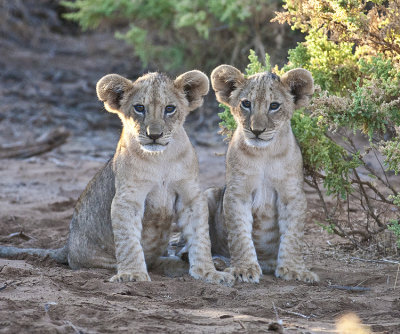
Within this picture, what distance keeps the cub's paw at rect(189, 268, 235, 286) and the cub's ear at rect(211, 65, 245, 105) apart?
1.43 meters

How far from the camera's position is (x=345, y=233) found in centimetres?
655

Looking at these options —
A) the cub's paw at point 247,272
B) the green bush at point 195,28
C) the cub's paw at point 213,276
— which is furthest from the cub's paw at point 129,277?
the green bush at point 195,28

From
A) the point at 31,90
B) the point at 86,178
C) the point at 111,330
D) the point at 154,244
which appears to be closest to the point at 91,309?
the point at 111,330

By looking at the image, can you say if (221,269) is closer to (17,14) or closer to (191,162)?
(191,162)

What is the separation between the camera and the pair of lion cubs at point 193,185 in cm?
547

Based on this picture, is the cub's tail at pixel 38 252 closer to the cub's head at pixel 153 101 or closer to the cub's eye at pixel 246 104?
the cub's head at pixel 153 101

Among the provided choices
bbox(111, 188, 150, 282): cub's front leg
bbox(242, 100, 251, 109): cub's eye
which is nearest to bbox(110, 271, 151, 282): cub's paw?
bbox(111, 188, 150, 282): cub's front leg

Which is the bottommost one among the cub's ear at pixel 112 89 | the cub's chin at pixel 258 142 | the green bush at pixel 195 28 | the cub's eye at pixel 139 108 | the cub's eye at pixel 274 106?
the cub's chin at pixel 258 142

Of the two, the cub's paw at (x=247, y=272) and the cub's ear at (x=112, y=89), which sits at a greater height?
the cub's ear at (x=112, y=89)

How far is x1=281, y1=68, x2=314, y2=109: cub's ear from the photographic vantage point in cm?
569

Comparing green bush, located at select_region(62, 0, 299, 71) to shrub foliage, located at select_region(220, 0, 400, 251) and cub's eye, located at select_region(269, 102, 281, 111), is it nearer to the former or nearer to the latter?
shrub foliage, located at select_region(220, 0, 400, 251)

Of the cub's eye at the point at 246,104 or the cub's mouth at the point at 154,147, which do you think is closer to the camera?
the cub's mouth at the point at 154,147

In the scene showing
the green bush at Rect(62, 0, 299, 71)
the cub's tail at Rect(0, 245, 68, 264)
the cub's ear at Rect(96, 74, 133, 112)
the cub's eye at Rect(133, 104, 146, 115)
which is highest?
the green bush at Rect(62, 0, 299, 71)

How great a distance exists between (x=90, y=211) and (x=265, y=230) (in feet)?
4.88
